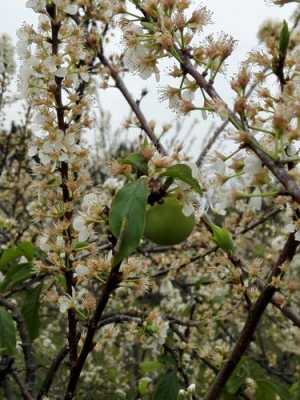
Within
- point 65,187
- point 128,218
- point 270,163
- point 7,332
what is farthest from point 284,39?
point 7,332

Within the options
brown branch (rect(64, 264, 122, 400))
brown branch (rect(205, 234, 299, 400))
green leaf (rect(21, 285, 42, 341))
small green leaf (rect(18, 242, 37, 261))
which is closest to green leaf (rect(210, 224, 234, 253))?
brown branch (rect(205, 234, 299, 400))

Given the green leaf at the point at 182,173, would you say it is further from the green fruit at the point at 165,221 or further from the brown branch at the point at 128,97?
the brown branch at the point at 128,97

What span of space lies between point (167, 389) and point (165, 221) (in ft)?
3.06

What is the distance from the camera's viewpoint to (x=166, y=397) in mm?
→ 1863

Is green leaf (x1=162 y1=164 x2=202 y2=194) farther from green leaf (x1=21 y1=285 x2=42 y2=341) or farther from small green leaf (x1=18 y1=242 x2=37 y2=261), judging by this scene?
green leaf (x1=21 y1=285 x2=42 y2=341)

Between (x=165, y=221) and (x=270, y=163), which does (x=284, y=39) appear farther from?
(x=165, y=221)

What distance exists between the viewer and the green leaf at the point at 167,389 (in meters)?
1.86

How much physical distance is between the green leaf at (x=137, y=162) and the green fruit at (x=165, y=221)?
0.08 metres

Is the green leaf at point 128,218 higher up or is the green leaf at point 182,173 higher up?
the green leaf at point 182,173

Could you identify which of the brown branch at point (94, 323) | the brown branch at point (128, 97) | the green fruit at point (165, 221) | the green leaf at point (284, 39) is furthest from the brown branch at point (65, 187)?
the green leaf at point (284, 39)

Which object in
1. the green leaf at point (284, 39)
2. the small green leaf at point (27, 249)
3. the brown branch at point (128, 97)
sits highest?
the brown branch at point (128, 97)

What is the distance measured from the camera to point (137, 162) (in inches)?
42.0

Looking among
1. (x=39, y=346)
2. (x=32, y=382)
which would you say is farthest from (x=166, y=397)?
(x=39, y=346)

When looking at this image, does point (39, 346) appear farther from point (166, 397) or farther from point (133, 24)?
point (133, 24)
